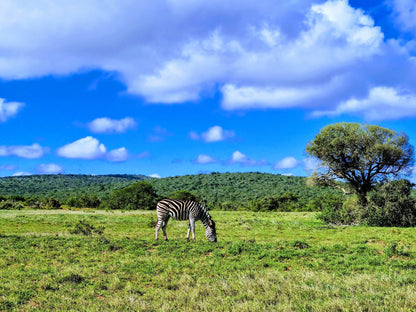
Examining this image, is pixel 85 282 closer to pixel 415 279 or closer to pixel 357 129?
pixel 415 279

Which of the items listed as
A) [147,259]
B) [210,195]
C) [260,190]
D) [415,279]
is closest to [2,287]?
[147,259]

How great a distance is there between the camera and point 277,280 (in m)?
10.9

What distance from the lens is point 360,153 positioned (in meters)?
36.6

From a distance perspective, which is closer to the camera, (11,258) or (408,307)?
(408,307)

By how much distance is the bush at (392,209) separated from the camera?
32.6m

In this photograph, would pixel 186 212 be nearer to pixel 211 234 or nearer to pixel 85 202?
pixel 211 234

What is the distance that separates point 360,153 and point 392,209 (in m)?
6.59

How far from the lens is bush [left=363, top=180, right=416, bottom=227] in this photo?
32.6m

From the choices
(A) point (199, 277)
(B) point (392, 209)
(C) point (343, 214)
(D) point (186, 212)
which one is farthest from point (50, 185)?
(A) point (199, 277)

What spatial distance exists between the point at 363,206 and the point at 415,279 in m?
26.6

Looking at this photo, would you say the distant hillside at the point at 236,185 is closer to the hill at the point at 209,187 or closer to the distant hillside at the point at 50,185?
the hill at the point at 209,187

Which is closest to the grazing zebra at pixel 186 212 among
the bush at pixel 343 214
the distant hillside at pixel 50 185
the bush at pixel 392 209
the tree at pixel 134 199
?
the bush at pixel 343 214

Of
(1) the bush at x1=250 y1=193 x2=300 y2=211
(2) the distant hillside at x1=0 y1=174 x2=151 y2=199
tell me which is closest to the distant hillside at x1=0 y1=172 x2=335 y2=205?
(2) the distant hillside at x1=0 y1=174 x2=151 y2=199

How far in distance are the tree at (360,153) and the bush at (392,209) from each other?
2.91 meters
